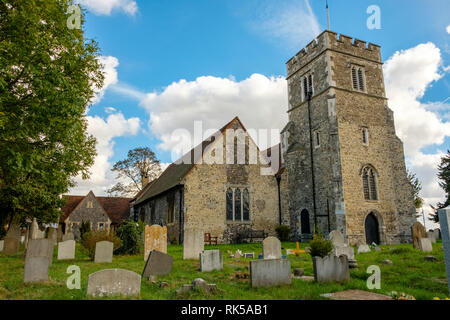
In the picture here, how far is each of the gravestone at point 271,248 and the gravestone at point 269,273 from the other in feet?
14.3

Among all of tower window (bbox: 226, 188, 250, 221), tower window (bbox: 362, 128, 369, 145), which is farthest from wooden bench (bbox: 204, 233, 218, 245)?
tower window (bbox: 362, 128, 369, 145)

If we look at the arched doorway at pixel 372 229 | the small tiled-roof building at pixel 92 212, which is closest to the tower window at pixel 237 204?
the arched doorway at pixel 372 229

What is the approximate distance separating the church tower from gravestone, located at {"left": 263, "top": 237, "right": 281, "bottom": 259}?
8820mm

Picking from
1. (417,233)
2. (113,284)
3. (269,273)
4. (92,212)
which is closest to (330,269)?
(269,273)

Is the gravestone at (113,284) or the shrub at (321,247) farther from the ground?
the shrub at (321,247)

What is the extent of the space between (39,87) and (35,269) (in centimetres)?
526

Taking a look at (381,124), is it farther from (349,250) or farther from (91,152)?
(91,152)

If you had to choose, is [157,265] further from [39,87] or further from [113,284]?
[39,87]

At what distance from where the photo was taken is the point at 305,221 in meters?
21.5

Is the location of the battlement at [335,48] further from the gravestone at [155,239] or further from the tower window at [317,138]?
the gravestone at [155,239]

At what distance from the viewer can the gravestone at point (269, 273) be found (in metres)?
6.88
